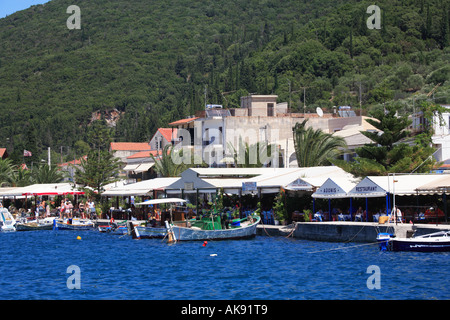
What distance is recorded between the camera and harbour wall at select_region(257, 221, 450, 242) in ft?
101

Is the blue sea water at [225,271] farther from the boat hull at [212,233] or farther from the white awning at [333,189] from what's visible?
the white awning at [333,189]

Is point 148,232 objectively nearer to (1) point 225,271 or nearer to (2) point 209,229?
(2) point 209,229

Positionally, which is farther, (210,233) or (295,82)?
(295,82)

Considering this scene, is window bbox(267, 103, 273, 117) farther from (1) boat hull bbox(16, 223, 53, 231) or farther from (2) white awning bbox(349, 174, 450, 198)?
(2) white awning bbox(349, 174, 450, 198)

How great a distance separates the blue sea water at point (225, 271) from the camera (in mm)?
21266

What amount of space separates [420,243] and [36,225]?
33.7 meters

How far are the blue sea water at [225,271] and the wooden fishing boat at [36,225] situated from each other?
14553mm

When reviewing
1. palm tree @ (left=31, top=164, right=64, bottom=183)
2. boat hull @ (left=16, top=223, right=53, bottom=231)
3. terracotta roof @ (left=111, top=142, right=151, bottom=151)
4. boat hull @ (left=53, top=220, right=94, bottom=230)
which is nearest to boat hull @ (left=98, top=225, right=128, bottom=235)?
boat hull @ (left=53, top=220, right=94, bottom=230)

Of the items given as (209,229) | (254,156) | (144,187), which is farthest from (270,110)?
(209,229)

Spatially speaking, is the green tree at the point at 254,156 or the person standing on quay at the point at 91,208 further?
the person standing on quay at the point at 91,208

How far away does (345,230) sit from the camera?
33500 millimetres

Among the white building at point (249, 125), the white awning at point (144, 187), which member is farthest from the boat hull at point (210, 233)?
the white building at point (249, 125)

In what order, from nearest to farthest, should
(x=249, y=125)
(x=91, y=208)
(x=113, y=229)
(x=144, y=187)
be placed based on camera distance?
(x=113, y=229)
(x=144, y=187)
(x=91, y=208)
(x=249, y=125)
